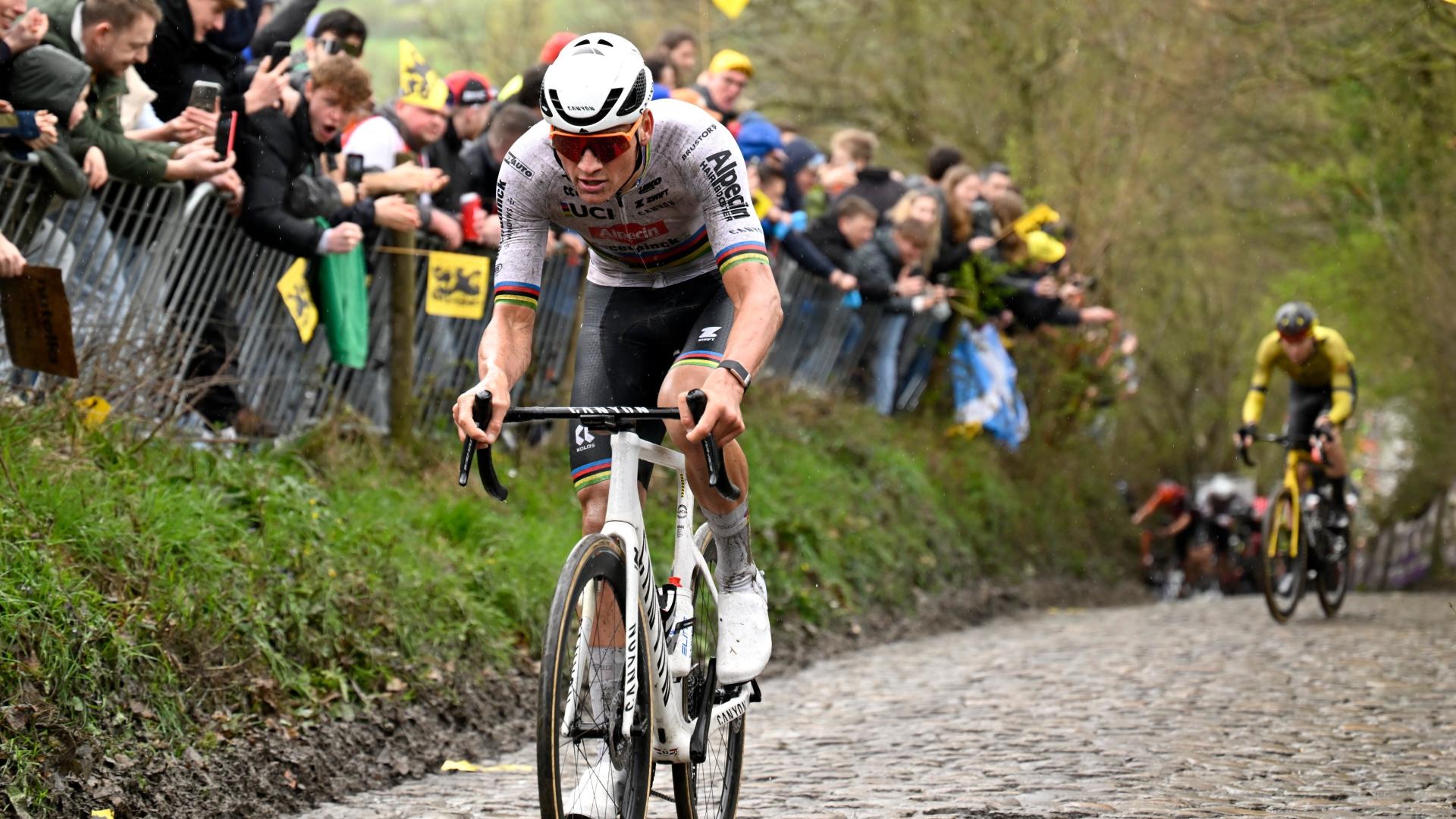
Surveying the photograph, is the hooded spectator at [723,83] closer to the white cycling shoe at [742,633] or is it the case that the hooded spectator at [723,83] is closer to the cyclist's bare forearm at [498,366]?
the white cycling shoe at [742,633]

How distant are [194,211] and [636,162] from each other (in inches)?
146

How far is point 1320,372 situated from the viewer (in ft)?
47.1

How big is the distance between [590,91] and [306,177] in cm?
432

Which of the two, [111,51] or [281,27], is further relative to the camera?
[281,27]

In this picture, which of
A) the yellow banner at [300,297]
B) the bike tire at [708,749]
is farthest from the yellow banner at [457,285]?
the bike tire at [708,749]

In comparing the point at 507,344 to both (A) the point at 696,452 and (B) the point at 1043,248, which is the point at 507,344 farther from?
(B) the point at 1043,248

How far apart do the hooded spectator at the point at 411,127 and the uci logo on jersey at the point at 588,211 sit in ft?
14.1

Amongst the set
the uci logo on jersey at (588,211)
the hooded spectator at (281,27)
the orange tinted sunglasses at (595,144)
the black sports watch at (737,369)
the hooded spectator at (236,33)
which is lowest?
the black sports watch at (737,369)

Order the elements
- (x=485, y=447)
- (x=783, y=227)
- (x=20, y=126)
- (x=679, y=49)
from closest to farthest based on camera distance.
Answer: (x=485, y=447)
(x=20, y=126)
(x=679, y=49)
(x=783, y=227)

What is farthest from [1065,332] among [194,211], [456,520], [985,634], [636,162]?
[636,162]

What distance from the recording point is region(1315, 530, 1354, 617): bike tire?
14.3m

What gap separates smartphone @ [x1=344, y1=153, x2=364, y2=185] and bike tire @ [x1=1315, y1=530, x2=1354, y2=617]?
8.73 m

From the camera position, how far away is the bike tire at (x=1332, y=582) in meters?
14.3

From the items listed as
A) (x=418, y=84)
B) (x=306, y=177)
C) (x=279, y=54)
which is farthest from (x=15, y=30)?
(x=418, y=84)
